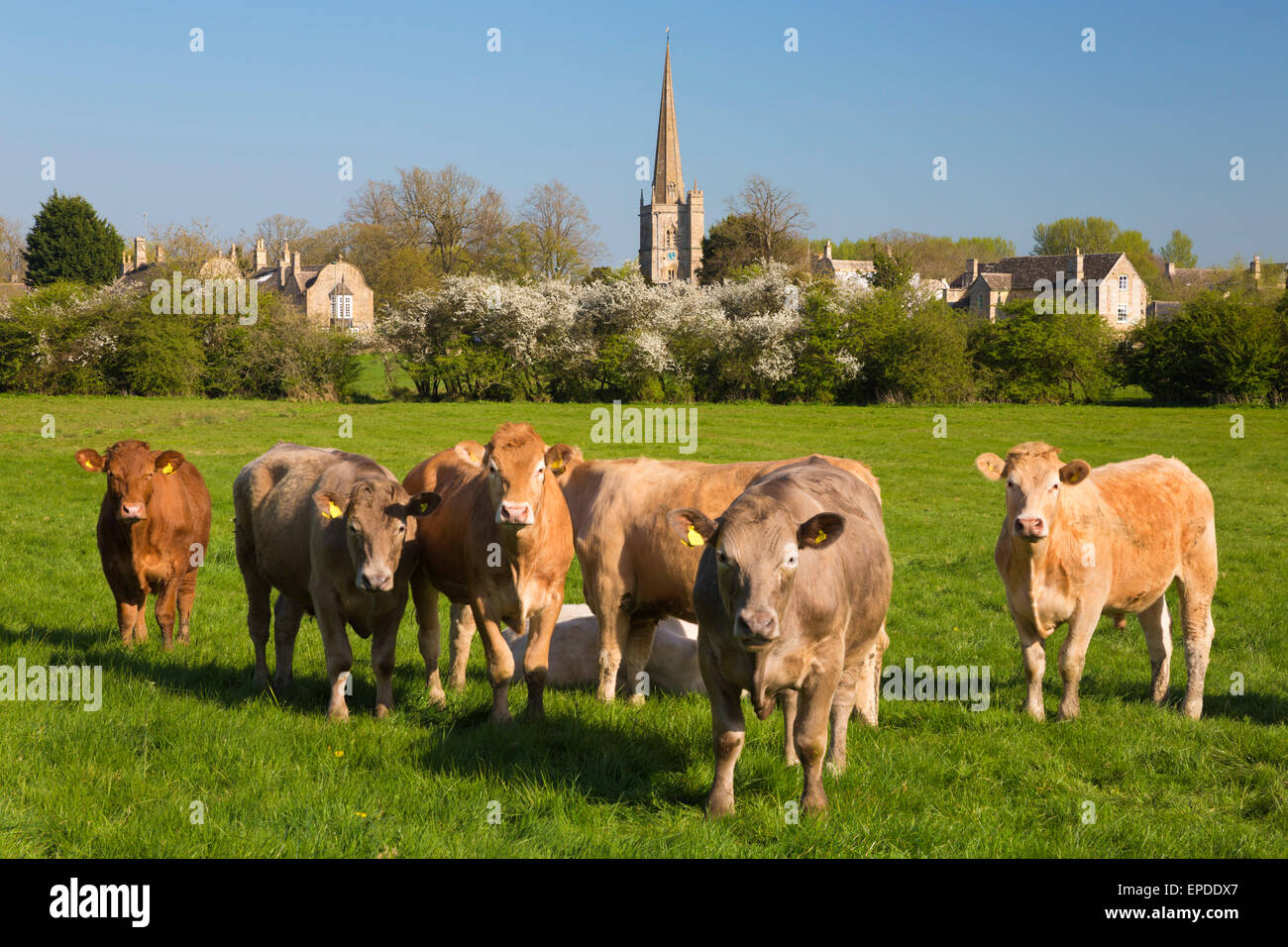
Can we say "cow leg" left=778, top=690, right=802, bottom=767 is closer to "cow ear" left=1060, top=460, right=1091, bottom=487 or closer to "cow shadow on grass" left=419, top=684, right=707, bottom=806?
"cow shadow on grass" left=419, top=684, right=707, bottom=806

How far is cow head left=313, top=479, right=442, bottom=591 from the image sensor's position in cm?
643

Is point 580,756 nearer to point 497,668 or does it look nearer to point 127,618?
point 497,668

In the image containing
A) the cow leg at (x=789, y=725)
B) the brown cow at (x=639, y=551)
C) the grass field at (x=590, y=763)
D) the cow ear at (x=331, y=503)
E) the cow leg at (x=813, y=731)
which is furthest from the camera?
the brown cow at (x=639, y=551)

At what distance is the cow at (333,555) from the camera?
6637mm

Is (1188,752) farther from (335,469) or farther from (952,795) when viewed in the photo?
(335,469)

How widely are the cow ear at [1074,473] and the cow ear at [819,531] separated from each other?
311 centimetres

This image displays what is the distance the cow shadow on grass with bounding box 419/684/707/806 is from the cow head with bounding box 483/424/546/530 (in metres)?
1.34

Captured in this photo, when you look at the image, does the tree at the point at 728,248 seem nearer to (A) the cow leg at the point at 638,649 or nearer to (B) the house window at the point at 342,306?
(B) the house window at the point at 342,306

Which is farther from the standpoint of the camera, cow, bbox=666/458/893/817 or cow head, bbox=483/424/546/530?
cow head, bbox=483/424/546/530

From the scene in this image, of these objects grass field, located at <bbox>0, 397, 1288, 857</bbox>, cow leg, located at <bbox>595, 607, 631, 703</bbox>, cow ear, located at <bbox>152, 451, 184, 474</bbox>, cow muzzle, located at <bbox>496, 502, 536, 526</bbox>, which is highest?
cow ear, located at <bbox>152, 451, 184, 474</bbox>

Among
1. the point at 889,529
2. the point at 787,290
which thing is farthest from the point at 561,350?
the point at 889,529

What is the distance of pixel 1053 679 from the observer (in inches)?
342

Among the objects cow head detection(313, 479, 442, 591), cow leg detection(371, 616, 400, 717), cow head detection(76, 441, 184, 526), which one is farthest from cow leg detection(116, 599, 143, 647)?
cow head detection(313, 479, 442, 591)

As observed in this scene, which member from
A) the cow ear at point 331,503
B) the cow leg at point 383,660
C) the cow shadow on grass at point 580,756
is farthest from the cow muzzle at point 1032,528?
the cow ear at point 331,503
